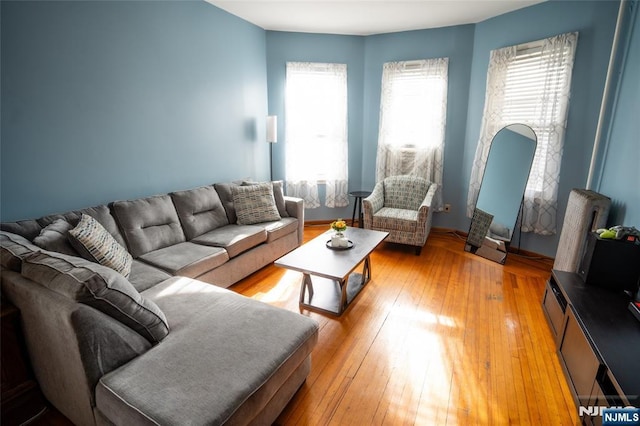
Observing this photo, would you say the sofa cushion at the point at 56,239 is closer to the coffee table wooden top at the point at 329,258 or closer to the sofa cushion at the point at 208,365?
the sofa cushion at the point at 208,365

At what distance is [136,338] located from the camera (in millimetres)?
1443

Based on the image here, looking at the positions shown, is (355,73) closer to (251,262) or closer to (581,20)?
(581,20)

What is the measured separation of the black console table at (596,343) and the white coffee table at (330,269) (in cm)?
138

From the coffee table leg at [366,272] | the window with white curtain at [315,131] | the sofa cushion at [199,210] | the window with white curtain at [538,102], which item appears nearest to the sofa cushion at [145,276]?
the sofa cushion at [199,210]

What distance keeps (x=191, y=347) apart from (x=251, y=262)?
64.7 inches

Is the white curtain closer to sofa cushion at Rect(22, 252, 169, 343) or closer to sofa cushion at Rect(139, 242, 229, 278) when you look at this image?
sofa cushion at Rect(139, 242, 229, 278)

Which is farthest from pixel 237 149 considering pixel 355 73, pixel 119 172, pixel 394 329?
pixel 394 329

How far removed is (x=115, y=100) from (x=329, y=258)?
7.31 ft

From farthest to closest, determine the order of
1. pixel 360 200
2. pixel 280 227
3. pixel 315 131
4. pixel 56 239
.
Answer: pixel 315 131 < pixel 360 200 < pixel 280 227 < pixel 56 239

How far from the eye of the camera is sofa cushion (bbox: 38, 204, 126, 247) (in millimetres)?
2207

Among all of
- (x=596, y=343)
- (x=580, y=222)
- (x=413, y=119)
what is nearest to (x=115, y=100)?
(x=413, y=119)

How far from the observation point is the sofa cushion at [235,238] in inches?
112

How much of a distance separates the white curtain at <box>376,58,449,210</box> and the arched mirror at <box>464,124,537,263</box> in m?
0.70

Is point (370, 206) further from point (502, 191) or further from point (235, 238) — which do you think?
point (235, 238)
